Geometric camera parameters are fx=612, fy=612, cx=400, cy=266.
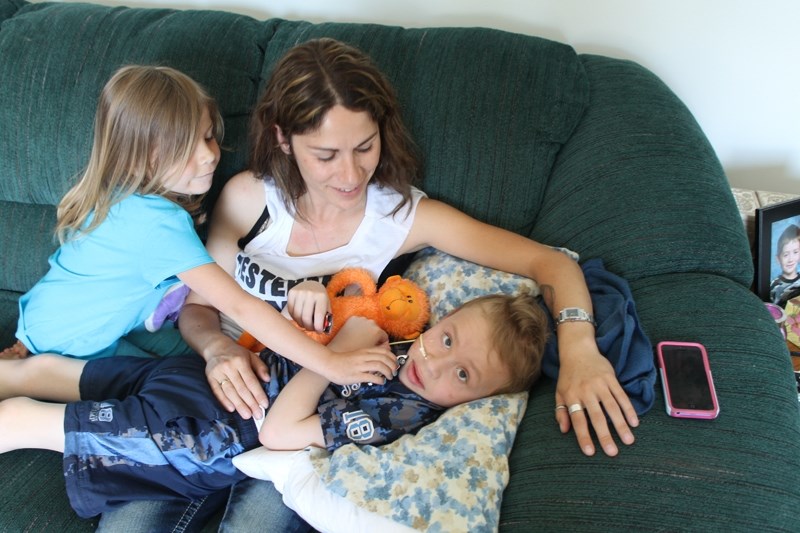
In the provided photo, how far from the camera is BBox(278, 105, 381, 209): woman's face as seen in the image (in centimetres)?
131

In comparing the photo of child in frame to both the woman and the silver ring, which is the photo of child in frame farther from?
the silver ring

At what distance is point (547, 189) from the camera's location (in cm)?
162

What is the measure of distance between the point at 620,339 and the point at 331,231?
764 mm

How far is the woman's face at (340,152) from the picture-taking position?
4.31 feet

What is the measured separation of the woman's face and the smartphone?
729 millimetres

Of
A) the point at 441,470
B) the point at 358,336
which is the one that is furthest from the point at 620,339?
the point at 358,336

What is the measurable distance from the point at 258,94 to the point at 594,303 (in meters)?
1.10

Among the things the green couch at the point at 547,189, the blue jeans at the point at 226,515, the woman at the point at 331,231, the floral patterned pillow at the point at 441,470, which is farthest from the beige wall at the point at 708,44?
the blue jeans at the point at 226,515

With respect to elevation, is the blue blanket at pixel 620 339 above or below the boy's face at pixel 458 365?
above

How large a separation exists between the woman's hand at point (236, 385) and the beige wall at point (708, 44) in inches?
48.7

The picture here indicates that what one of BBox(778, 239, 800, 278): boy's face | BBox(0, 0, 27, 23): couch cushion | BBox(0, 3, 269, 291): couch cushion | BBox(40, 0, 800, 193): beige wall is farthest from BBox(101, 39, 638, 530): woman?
BBox(0, 0, 27, 23): couch cushion

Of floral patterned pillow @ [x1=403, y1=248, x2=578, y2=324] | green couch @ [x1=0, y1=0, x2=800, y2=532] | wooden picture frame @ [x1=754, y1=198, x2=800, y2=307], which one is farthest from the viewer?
wooden picture frame @ [x1=754, y1=198, x2=800, y2=307]

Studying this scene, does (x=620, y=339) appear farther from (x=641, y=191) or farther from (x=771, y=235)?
(x=771, y=235)

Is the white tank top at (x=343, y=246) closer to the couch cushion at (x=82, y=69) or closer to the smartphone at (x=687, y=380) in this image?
the couch cushion at (x=82, y=69)
